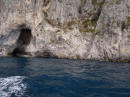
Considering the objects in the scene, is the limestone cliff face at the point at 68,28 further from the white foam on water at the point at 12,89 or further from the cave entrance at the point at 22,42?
the white foam on water at the point at 12,89

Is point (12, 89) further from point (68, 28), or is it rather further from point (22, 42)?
point (22, 42)

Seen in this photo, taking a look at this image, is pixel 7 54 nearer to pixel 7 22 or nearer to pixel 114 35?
pixel 7 22

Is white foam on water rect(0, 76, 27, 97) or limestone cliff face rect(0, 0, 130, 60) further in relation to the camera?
limestone cliff face rect(0, 0, 130, 60)

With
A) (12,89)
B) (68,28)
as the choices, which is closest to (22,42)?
(68,28)

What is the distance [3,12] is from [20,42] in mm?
10179

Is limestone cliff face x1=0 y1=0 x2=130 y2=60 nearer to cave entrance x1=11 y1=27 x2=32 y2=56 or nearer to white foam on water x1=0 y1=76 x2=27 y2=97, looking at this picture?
cave entrance x1=11 y1=27 x2=32 y2=56

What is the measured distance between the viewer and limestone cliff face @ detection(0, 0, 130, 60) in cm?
2886

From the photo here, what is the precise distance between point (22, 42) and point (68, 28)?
15781 millimetres

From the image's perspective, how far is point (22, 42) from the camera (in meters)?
44.7

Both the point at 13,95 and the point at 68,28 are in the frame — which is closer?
the point at 13,95

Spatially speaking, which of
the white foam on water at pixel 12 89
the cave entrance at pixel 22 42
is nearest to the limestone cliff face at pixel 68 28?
the cave entrance at pixel 22 42

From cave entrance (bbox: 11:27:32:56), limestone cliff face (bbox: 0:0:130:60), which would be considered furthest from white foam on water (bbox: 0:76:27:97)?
cave entrance (bbox: 11:27:32:56)

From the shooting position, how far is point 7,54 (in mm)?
42375

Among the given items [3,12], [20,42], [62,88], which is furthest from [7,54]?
[62,88]
